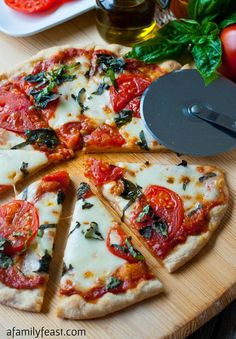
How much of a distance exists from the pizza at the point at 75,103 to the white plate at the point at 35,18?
343mm

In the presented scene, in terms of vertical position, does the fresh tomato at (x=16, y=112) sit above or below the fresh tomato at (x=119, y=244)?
above

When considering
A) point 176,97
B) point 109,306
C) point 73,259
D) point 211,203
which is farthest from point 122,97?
point 109,306

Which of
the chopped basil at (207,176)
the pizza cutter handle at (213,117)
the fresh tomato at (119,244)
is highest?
the pizza cutter handle at (213,117)

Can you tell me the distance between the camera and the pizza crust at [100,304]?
3.23 m

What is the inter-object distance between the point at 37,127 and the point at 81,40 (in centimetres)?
112

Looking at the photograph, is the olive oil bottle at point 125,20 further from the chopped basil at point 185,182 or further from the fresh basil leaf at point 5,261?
the fresh basil leaf at point 5,261

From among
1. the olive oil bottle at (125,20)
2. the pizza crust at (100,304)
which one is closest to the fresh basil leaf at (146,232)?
the pizza crust at (100,304)

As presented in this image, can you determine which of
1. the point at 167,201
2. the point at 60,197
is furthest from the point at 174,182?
the point at 60,197

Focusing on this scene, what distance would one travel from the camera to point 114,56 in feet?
15.0

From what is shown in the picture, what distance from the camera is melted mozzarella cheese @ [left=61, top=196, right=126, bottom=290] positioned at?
11.0 feet

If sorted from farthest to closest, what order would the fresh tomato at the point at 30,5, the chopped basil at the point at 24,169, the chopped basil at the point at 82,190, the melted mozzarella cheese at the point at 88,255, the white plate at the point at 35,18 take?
1. the fresh tomato at the point at 30,5
2. the white plate at the point at 35,18
3. the chopped basil at the point at 24,169
4. the chopped basil at the point at 82,190
5. the melted mozzarella cheese at the point at 88,255

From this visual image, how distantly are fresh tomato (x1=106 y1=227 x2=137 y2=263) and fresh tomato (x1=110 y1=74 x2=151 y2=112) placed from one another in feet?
3.51

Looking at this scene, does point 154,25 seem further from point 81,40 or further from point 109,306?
point 109,306

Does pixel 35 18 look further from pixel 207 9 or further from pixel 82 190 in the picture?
pixel 82 190
